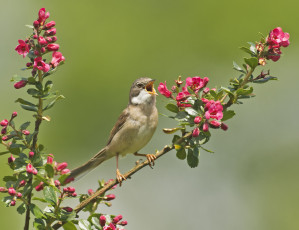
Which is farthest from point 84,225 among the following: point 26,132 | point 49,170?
point 26,132

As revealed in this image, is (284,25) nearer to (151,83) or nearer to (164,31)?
(164,31)

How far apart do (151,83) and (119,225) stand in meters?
2.53

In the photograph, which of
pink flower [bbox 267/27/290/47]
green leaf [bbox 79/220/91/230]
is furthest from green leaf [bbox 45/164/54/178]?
pink flower [bbox 267/27/290/47]

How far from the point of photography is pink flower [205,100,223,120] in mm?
2732

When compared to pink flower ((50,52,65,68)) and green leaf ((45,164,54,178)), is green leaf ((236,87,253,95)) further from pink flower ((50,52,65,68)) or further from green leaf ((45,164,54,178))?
green leaf ((45,164,54,178))

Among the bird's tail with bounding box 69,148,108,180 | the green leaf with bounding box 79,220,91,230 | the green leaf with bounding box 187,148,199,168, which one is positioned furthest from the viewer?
the bird's tail with bounding box 69,148,108,180

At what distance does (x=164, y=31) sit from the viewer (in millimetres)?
10500

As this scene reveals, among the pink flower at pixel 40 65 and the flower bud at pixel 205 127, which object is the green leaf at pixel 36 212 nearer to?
the pink flower at pixel 40 65

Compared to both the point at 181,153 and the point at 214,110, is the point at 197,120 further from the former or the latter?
the point at 181,153

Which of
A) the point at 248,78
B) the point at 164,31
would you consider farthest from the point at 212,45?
the point at 248,78

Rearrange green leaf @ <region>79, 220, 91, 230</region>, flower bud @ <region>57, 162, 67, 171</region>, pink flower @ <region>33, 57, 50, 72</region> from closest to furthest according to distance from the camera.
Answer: pink flower @ <region>33, 57, 50, 72</region>
green leaf @ <region>79, 220, 91, 230</region>
flower bud @ <region>57, 162, 67, 171</region>

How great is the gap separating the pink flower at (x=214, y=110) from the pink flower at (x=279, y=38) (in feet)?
1.70

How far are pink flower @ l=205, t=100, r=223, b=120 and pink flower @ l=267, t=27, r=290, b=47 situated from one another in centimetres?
52

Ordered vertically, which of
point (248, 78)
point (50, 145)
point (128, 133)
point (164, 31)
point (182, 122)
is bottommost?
point (50, 145)
